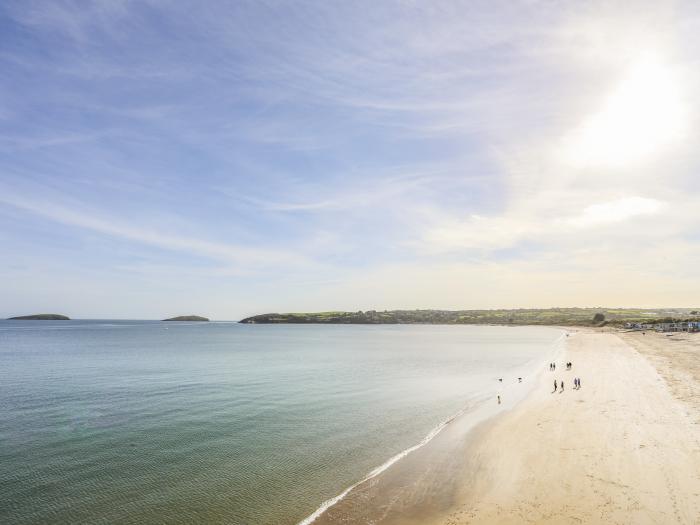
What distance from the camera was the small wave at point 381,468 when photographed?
18.8m

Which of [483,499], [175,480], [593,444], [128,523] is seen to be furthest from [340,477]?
[593,444]

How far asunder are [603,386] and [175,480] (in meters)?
47.5

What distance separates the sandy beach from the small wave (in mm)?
441

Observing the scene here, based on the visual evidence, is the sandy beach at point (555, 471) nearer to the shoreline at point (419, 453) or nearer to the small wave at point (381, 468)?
the shoreline at point (419, 453)

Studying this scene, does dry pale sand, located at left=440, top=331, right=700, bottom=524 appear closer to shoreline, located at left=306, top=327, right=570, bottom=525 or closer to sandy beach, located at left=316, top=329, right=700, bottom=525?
sandy beach, located at left=316, top=329, right=700, bottom=525

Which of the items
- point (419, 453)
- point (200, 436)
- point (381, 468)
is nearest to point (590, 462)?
point (419, 453)

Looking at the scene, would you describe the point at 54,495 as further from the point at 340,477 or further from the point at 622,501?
the point at 622,501

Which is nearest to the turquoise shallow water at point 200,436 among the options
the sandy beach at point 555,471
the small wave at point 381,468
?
the small wave at point 381,468

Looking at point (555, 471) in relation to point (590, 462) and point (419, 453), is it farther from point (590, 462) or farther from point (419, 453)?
point (419, 453)

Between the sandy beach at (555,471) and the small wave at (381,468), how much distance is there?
0.44 meters

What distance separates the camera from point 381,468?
80.4 ft

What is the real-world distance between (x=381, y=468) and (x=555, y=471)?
10.2m

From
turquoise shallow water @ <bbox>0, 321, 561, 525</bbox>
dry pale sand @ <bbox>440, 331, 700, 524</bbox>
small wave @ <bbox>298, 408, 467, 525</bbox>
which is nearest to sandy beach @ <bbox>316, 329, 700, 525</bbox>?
dry pale sand @ <bbox>440, 331, 700, 524</bbox>

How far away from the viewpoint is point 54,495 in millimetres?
20438
